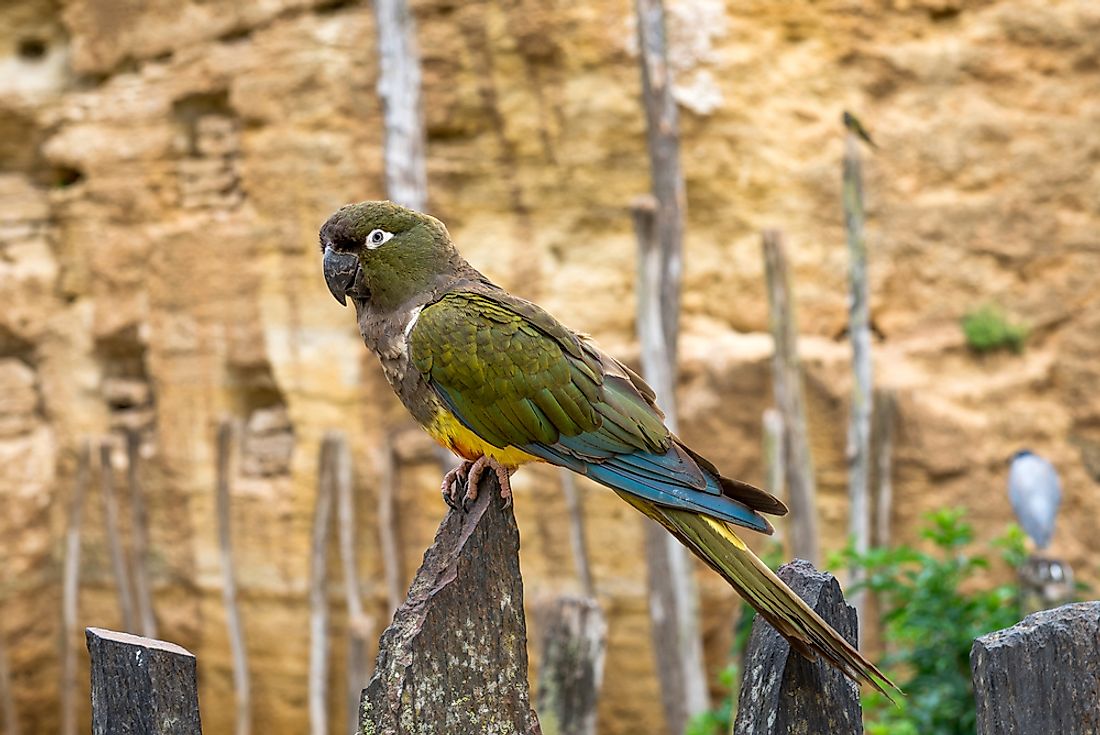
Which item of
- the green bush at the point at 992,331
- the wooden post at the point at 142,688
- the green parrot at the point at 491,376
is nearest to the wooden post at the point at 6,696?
the green bush at the point at 992,331

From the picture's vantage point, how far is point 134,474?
23.7ft

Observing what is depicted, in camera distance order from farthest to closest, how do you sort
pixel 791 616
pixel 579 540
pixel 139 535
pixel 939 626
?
pixel 139 535
pixel 579 540
pixel 939 626
pixel 791 616

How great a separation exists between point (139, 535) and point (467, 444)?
18.9ft

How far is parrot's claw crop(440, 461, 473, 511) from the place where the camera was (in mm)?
1829

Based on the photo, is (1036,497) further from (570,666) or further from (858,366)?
(858,366)

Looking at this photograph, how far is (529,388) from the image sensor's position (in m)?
1.96

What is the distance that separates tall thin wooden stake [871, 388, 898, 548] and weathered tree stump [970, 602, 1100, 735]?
4.55 meters

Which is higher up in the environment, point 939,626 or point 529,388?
point 529,388

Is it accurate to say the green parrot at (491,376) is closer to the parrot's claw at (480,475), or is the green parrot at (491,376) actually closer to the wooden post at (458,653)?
the parrot's claw at (480,475)

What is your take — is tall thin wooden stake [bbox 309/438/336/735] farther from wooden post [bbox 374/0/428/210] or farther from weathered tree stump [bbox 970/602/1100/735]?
weathered tree stump [bbox 970/602/1100/735]

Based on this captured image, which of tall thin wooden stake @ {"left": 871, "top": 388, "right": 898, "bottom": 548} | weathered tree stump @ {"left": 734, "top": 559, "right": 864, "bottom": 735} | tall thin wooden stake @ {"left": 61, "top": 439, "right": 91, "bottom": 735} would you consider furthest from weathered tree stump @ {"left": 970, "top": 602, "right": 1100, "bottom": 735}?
tall thin wooden stake @ {"left": 61, "top": 439, "right": 91, "bottom": 735}

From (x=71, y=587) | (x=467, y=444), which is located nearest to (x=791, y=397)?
(x=467, y=444)

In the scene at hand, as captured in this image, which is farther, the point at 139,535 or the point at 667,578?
the point at 139,535

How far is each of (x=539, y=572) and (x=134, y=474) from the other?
2433 millimetres
